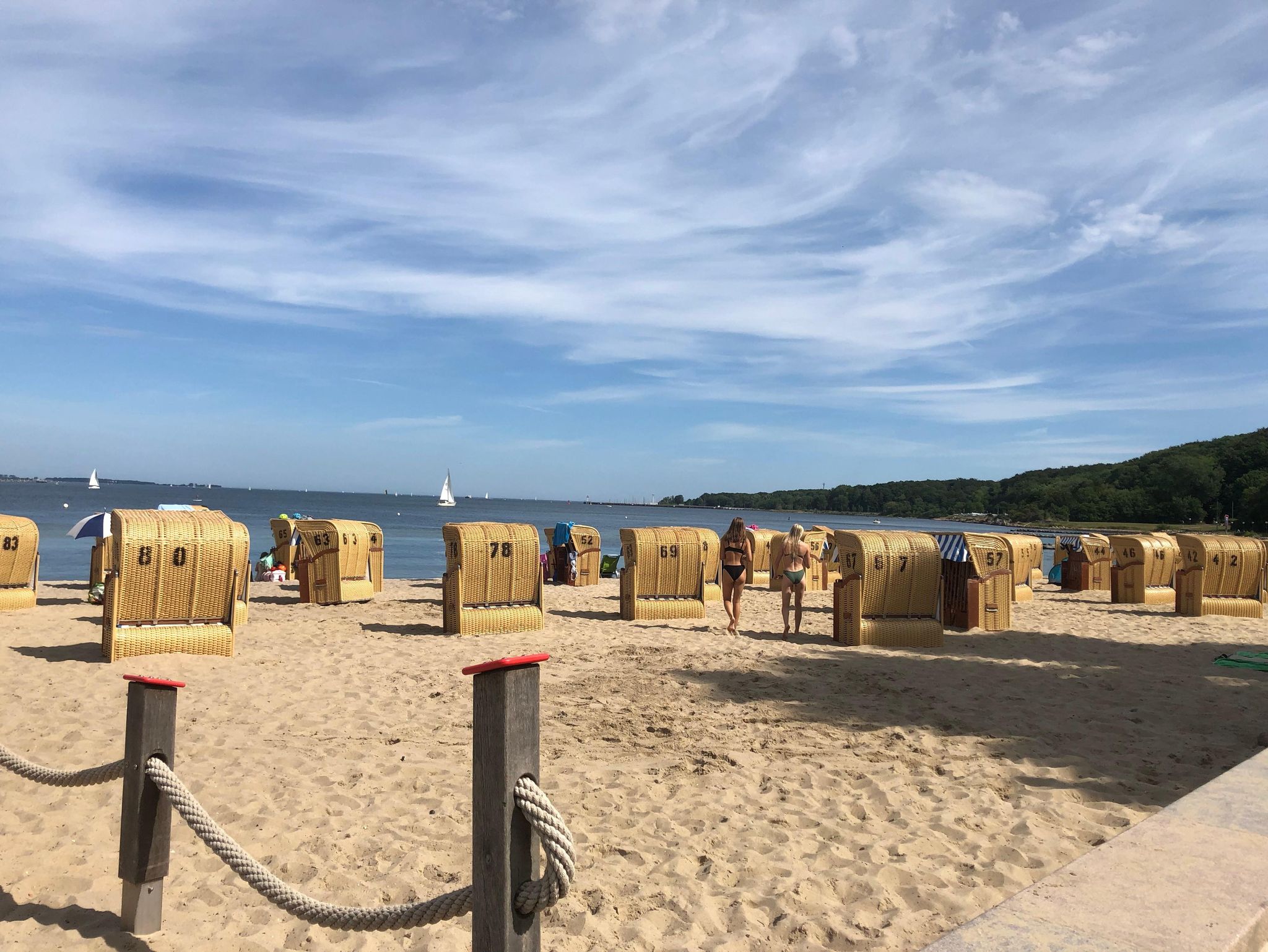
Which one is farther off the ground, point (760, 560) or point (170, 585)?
point (170, 585)

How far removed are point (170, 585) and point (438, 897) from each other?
321 inches

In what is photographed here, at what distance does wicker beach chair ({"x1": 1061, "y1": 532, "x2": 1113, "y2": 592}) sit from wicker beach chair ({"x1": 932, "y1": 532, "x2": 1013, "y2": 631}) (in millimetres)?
8944

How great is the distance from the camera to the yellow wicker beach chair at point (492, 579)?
1161 centimetres

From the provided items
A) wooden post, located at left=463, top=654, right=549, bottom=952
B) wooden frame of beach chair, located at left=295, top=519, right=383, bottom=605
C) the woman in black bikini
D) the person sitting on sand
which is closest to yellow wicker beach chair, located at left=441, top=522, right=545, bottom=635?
the woman in black bikini

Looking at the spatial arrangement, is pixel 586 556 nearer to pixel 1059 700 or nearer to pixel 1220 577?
pixel 1220 577

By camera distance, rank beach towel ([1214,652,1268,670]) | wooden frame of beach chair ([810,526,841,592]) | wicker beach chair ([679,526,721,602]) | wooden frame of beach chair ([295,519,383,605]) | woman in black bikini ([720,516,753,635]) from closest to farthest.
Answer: beach towel ([1214,652,1268,670])
woman in black bikini ([720,516,753,635])
wicker beach chair ([679,526,721,602])
wooden frame of beach chair ([295,519,383,605])
wooden frame of beach chair ([810,526,841,592])

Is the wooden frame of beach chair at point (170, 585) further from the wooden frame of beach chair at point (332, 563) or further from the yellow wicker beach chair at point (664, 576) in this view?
the yellow wicker beach chair at point (664, 576)

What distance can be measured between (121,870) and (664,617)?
10.3m

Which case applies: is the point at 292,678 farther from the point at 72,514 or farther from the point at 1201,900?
the point at 72,514

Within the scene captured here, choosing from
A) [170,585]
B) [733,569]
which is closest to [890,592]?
[733,569]

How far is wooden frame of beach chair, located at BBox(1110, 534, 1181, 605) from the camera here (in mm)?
17406

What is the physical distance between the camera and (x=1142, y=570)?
17406mm

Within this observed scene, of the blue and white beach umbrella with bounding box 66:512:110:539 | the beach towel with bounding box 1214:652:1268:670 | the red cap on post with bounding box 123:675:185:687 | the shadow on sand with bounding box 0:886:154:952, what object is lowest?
the shadow on sand with bounding box 0:886:154:952

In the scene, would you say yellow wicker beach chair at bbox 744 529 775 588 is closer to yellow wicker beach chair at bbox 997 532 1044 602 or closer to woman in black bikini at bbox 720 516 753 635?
yellow wicker beach chair at bbox 997 532 1044 602
